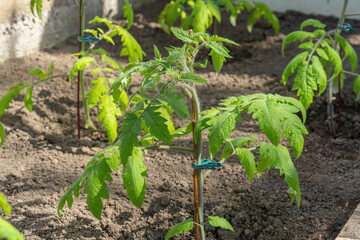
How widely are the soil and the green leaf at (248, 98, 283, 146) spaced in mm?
984

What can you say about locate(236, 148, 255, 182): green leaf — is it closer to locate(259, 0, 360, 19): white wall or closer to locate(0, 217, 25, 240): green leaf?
locate(0, 217, 25, 240): green leaf

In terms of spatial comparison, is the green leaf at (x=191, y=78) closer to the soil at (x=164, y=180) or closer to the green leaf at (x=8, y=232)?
the green leaf at (x=8, y=232)

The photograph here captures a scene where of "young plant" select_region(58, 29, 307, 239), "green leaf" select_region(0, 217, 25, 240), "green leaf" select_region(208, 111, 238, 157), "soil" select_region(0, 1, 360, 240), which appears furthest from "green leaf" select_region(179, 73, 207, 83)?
"soil" select_region(0, 1, 360, 240)

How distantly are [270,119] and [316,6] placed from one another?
4.43 meters

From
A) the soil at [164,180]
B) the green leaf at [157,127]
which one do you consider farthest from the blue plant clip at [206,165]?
the soil at [164,180]

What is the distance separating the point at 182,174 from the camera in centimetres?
335

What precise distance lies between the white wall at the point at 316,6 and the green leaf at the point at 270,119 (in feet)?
13.9

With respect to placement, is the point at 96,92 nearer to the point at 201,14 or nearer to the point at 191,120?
the point at 191,120

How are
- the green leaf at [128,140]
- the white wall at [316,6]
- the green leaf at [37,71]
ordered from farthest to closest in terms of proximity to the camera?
the white wall at [316,6], the green leaf at [37,71], the green leaf at [128,140]

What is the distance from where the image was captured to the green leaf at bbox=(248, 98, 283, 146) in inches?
79.4

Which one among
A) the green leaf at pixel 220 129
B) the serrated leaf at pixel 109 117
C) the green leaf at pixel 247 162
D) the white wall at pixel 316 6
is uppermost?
the green leaf at pixel 220 129

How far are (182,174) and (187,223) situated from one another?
102 centimetres

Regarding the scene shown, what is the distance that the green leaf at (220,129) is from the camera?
80.5 inches

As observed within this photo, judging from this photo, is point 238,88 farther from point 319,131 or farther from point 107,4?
point 107,4
